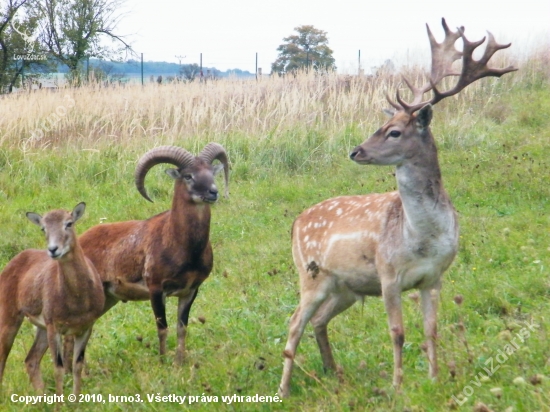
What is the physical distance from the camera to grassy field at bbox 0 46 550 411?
6.20 metres

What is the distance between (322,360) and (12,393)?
2.71m

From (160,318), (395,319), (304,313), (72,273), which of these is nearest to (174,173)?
(160,318)

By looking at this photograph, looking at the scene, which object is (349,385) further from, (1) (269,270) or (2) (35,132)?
(2) (35,132)

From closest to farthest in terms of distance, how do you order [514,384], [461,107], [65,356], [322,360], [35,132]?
1. [514,384]
2. [322,360]
3. [65,356]
4. [35,132]
5. [461,107]

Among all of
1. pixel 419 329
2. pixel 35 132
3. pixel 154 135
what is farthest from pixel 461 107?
pixel 419 329

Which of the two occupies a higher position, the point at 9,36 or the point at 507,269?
the point at 9,36

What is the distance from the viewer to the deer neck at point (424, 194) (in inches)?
245

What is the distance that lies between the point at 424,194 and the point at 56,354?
131 inches

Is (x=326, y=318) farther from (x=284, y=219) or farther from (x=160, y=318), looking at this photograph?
(x=284, y=219)

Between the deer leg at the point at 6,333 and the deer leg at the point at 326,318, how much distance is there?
8.87ft

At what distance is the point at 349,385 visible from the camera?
608cm

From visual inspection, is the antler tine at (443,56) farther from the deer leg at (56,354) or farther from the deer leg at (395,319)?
the deer leg at (56,354)

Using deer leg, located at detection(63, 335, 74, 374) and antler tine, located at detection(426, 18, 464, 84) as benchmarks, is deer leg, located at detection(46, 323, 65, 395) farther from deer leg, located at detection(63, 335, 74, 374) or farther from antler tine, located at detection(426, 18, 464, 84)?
antler tine, located at detection(426, 18, 464, 84)

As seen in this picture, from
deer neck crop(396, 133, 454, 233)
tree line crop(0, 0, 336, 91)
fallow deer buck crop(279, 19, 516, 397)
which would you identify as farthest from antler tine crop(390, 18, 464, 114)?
tree line crop(0, 0, 336, 91)
